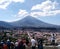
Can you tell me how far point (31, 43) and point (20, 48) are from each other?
1210 millimetres

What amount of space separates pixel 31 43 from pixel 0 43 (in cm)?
171

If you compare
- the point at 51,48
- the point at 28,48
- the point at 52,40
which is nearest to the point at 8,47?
the point at 28,48

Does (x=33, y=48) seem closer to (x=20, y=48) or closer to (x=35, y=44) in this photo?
(x=35, y=44)

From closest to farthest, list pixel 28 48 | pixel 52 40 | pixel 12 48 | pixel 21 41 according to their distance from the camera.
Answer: pixel 21 41 → pixel 12 48 → pixel 28 48 → pixel 52 40

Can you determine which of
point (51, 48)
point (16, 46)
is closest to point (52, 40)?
point (51, 48)

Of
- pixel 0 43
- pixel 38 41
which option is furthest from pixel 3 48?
pixel 38 41

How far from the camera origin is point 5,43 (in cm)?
1184

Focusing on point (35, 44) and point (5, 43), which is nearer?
point (5, 43)

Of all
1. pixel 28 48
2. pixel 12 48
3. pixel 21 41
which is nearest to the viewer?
pixel 21 41

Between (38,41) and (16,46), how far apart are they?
1.04 m

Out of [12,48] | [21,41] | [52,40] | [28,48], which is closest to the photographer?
[21,41]

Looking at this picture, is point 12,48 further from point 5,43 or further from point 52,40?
point 52,40

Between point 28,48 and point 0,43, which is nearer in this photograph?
point 0,43

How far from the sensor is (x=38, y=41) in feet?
39.3
